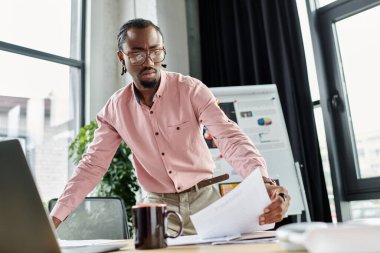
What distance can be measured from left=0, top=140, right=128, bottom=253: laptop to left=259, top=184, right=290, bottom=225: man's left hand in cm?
48

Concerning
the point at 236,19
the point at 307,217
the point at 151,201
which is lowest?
the point at 307,217

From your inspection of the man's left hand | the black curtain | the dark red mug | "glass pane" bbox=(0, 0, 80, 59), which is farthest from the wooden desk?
"glass pane" bbox=(0, 0, 80, 59)

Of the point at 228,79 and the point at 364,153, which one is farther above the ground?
the point at 228,79

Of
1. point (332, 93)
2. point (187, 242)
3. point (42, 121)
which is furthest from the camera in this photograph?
point (42, 121)

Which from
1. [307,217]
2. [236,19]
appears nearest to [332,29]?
[236,19]

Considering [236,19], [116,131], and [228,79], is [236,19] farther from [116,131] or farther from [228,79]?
[116,131]

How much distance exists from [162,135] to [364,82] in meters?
1.97

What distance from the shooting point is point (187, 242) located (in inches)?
37.6

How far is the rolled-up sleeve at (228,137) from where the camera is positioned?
1.30 metres

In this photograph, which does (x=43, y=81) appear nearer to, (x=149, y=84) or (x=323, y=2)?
(x=149, y=84)

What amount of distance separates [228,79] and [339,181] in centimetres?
128

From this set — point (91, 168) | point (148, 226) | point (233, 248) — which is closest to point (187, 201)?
point (91, 168)

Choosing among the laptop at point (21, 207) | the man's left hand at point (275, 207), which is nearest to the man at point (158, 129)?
the man's left hand at point (275, 207)

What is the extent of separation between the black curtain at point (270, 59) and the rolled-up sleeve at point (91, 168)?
1712 millimetres
